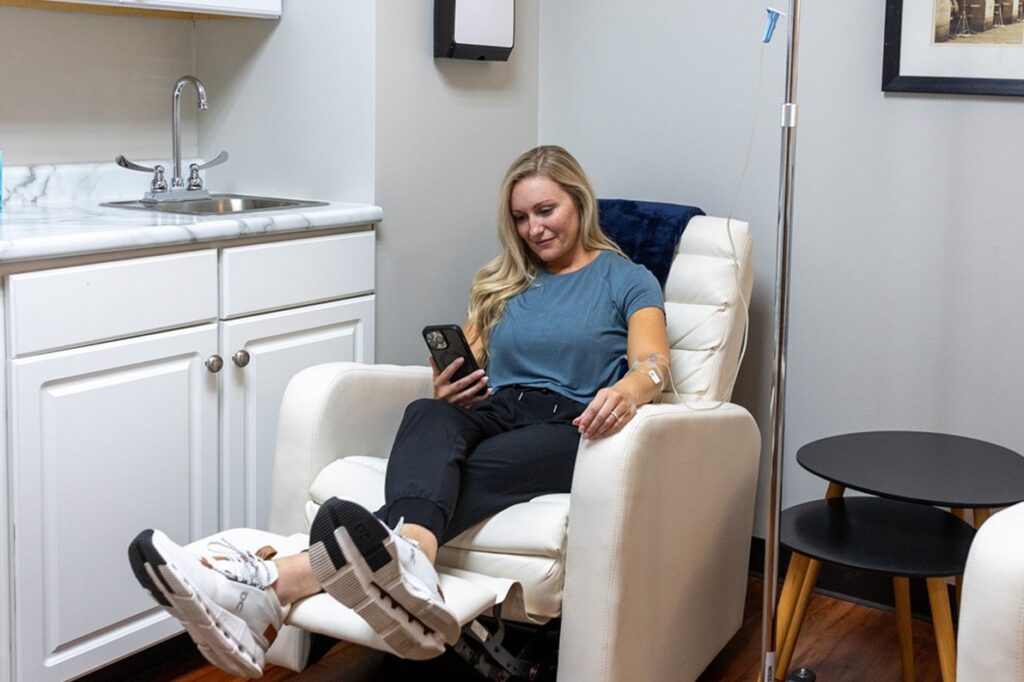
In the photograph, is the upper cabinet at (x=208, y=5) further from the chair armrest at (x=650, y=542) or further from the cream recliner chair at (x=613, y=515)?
the chair armrest at (x=650, y=542)

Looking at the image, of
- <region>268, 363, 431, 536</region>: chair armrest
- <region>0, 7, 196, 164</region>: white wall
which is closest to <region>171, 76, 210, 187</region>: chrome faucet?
<region>0, 7, 196, 164</region>: white wall

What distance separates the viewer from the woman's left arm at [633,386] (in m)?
2.13

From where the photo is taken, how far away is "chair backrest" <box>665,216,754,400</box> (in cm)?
264

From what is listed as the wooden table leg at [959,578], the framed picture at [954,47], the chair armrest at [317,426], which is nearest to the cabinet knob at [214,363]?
the chair armrest at [317,426]

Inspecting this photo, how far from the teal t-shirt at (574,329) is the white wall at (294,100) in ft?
1.73

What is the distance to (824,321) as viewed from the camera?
2.94m

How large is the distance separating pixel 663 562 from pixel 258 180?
1.44 meters

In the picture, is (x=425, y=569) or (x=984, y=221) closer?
(x=425, y=569)

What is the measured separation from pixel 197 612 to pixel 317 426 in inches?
24.3

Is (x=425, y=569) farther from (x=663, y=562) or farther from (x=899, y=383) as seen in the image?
(x=899, y=383)

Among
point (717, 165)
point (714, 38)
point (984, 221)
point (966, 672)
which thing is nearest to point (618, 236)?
point (717, 165)

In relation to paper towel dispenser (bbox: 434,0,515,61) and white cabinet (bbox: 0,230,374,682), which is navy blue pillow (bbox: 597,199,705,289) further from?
white cabinet (bbox: 0,230,374,682)

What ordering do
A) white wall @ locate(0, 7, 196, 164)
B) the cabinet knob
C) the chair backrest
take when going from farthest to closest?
1. white wall @ locate(0, 7, 196, 164)
2. the chair backrest
3. the cabinet knob

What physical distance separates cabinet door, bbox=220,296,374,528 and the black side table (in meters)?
1.05
